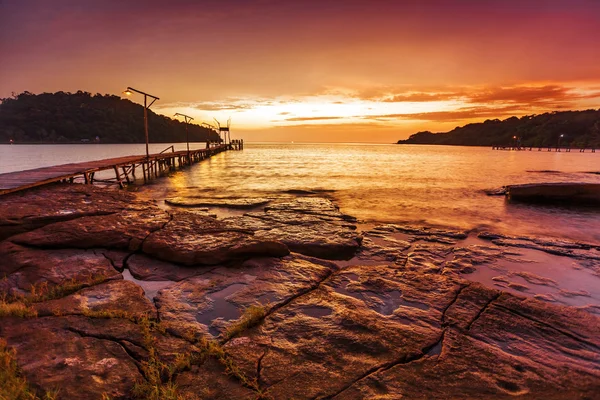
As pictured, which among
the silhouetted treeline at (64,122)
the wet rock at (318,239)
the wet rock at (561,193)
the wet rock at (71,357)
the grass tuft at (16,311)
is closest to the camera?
the wet rock at (71,357)

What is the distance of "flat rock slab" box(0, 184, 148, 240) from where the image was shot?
736 cm

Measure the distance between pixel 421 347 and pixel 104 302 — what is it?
4780mm

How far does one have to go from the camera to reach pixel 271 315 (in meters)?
4.66

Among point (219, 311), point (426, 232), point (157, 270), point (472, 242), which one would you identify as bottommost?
point (472, 242)

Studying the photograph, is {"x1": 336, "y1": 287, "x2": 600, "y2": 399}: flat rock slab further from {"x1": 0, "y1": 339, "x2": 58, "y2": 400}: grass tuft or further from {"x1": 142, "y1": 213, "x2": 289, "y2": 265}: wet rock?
{"x1": 142, "y1": 213, "x2": 289, "y2": 265}: wet rock

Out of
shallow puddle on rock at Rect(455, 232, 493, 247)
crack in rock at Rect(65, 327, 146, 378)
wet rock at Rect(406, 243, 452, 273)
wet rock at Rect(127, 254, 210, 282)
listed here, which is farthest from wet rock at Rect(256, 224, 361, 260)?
crack in rock at Rect(65, 327, 146, 378)

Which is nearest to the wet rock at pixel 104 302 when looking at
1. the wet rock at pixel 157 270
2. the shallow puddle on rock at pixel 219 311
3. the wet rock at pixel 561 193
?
the wet rock at pixel 157 270

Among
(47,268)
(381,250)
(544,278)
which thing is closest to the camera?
(47,268)

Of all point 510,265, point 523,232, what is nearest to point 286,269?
point 510,265

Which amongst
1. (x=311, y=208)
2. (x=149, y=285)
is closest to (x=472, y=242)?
(x=311, y=208)

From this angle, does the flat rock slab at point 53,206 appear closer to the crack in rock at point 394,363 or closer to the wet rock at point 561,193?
the crack in rock at point 394,363

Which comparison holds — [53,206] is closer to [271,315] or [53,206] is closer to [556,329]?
[271,315]

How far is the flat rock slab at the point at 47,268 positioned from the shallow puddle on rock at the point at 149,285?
21cm

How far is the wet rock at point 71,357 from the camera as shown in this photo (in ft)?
9.76
